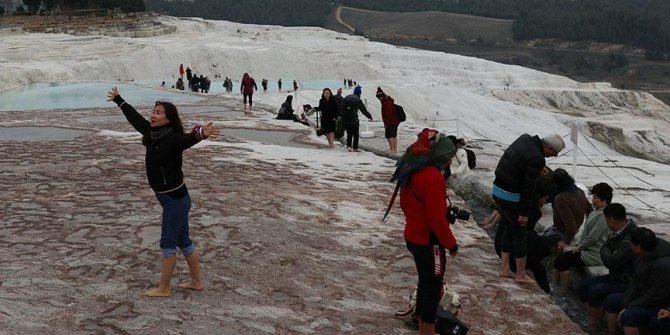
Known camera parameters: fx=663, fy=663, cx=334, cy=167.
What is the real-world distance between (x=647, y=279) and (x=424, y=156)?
2404 millimetres

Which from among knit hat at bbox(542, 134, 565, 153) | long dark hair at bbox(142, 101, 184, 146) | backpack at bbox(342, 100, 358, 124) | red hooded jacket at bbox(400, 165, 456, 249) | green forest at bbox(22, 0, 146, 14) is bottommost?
backpack at bbox(342, 100, 358, 124)

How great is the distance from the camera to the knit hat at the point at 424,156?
4406 millimetres

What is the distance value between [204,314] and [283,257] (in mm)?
1637

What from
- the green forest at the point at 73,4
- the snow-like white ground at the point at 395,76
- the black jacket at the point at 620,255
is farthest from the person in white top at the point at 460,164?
the green forest at the point at 73,4

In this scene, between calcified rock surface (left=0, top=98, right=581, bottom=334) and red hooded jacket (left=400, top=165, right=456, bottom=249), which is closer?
red hooded jacket (left=400, top=165, right=456, bottom=249)

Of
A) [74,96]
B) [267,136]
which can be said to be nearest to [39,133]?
[267,136]

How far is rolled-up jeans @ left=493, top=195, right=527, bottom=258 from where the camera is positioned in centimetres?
612

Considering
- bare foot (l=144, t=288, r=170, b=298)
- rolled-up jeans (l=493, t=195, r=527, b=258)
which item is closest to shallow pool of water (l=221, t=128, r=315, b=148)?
rolled-up jeans (l=493, t=195, r=527, b=258)

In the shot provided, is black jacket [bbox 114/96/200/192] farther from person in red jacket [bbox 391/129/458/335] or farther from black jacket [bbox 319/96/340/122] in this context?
black jacket [bbox 319/96/340/122]

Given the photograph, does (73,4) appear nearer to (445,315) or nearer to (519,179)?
(519,179)

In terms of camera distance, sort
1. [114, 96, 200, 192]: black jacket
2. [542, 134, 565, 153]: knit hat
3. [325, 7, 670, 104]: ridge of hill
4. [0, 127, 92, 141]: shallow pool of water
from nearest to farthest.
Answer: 1. [114, 96, 200, 192]: black jacket
2. [542, 134, 565, 153]: knit hat
3. [0, 127, 92, 141]: shallow pool of water
4. [325, 7, 670, 104]: ridge of hill

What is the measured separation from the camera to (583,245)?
6.61 meters

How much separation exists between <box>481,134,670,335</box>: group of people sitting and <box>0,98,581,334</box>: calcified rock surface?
42 centimetres

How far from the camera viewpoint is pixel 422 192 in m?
4.39
